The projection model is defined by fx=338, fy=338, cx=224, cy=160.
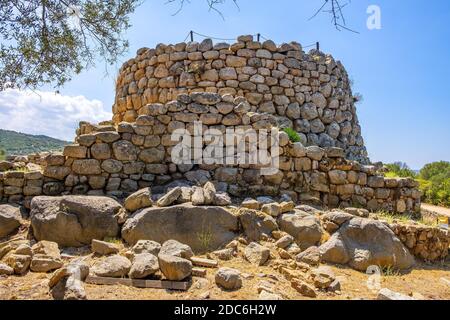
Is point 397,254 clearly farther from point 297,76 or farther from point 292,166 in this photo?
point 297,76

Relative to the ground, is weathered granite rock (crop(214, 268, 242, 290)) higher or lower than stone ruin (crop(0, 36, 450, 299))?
lower

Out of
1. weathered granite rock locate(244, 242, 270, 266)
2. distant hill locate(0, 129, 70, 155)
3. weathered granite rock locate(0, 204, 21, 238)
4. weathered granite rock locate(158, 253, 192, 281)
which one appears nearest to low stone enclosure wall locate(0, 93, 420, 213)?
weathered granite rock locate(0, 204, 21, 238)

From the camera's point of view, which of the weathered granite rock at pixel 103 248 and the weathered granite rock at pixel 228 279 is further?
the weathered granite rock at pixel 103 248

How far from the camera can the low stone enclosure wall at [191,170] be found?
5.99 meters

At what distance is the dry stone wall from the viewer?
9227 mm

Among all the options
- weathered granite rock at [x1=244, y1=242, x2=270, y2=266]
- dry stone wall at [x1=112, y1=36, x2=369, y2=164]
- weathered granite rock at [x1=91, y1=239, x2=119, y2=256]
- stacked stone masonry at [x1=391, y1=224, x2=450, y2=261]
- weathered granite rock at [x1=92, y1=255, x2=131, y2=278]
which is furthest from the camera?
dry stone wall at [x1=112, y1=36, x2=369, y2=164]

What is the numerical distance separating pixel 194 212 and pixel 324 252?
1.95 meters

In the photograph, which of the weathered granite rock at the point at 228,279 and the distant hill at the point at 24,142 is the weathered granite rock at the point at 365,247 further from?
the distant hill at the point at 24,142

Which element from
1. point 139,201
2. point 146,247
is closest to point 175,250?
point 146,247

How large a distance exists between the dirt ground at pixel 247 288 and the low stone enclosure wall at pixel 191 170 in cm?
217

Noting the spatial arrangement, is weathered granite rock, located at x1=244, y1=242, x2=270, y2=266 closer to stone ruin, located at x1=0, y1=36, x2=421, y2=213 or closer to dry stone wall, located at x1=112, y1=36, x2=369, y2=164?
stone ruin, located at x1=0, y1=36, x2=421, y2=213

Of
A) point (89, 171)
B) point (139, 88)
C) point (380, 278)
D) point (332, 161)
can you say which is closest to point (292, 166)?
point (332, 161)

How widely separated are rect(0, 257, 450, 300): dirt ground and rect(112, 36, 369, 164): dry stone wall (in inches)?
190

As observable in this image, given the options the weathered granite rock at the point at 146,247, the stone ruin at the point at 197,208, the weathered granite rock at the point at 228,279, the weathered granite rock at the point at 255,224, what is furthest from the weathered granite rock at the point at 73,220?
the weathered granite rock at the point at 228,279
